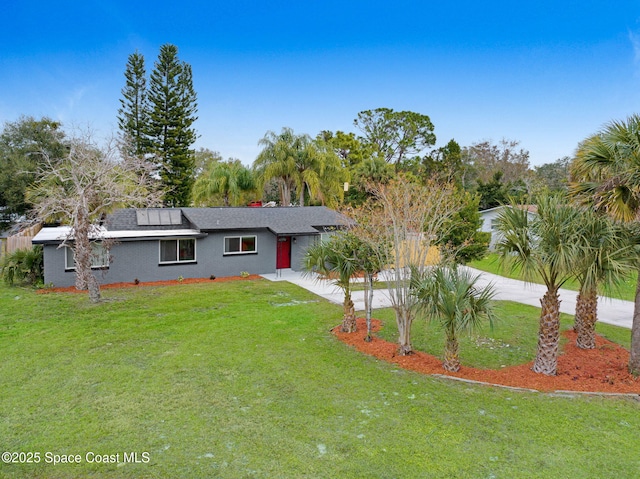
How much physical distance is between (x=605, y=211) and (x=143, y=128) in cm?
3159

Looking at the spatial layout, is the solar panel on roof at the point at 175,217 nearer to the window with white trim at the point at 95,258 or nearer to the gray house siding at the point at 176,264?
the gray house siding at the point at 176,264

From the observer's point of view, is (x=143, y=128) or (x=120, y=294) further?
(x=143, y=128)

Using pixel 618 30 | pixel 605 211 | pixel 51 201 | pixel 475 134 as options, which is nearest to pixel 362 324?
pixel 605 211

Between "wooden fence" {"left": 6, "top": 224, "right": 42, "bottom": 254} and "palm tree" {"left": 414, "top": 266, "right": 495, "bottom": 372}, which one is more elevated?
"wooden fence" {"left": 6, "top": 224, "right": 42, "bottom": 254}

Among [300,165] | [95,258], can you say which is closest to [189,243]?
[95,258]

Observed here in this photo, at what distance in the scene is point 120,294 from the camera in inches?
546

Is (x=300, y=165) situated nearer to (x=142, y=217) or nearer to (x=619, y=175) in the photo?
(x=142, y=217)

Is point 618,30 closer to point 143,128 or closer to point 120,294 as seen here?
point 120,294

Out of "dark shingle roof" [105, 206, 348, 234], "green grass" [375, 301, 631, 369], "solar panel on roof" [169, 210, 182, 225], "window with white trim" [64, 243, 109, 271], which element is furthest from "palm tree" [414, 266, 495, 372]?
"solar panel on roof" [169, 210, 182, 225]

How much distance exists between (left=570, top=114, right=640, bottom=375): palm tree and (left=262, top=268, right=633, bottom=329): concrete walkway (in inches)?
144

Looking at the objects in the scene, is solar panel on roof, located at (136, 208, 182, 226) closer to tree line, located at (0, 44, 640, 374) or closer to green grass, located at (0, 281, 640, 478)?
tree line, located at (0, 44, 640, 374)

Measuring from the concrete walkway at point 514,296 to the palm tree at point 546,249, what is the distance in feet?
11.7

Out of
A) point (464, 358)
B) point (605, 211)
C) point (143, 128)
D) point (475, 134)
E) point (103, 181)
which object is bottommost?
point (464, 358)

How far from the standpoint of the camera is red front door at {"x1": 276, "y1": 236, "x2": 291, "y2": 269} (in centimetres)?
1898
